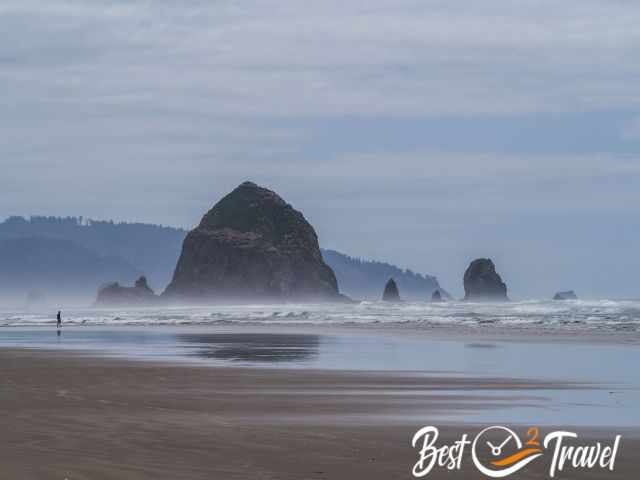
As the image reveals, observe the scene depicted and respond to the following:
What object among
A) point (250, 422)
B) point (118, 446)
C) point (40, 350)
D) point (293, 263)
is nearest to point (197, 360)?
point (40, 350)

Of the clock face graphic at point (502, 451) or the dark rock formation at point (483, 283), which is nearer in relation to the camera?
the clock face graphic at point (502, 451)

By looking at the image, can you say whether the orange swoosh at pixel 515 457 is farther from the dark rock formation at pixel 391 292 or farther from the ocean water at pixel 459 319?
the dark rock formation at pixel 391 292

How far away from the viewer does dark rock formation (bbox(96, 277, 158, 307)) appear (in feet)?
545

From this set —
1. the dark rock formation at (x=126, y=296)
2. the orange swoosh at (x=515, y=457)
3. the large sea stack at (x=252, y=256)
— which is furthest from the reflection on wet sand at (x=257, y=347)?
the dark rock formation at (x=126, y=296)

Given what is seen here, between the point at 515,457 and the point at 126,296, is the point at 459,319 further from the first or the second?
the point at 126,296

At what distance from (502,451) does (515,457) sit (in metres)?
0.37

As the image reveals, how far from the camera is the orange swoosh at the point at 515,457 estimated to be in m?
10.5

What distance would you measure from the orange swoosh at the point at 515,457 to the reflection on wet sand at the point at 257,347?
1629cm

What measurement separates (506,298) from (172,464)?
6961 inches

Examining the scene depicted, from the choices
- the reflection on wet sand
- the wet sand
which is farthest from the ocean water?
the wet sand

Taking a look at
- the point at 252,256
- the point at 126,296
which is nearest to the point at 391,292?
the point at 252,256

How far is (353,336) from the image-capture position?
43938 mm

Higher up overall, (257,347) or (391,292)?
(391,292)

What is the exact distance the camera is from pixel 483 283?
18325 centimetres
